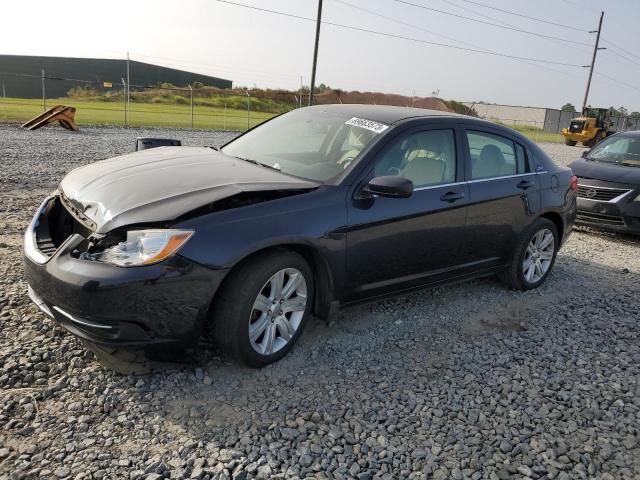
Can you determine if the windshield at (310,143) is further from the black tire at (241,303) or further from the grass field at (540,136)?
the grass field at (540,136)

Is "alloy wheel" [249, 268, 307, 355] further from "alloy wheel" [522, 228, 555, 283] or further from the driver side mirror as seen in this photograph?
"alloy wheel" [522, 228, 555, 283]

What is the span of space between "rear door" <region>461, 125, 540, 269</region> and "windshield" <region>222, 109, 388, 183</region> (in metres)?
1.06

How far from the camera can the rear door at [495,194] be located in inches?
185

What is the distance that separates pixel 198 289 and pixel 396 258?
1613mm

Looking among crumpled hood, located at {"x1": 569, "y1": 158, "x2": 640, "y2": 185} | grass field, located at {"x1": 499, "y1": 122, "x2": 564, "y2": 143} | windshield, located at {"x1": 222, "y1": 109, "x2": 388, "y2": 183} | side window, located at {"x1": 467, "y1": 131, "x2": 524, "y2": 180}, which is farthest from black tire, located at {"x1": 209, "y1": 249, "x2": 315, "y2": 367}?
grass field, located at {"x1": 499, "y1": 122, "x2": 564, "y2": 143}

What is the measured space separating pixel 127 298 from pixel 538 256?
421 centimetres

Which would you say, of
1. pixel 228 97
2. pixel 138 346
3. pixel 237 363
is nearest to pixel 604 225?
pixel 237 363

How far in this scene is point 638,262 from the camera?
7.11 m

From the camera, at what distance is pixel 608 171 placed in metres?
8.36

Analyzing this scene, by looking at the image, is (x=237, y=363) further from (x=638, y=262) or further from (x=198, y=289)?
(x=638, y=262)

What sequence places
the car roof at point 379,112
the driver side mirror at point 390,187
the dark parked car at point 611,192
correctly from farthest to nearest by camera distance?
the dark parked car at point 611,192 → the car roof at point 379,112 → the driver side mirror at point 390,187

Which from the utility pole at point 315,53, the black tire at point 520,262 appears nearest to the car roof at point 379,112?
the black tire at point 520,262

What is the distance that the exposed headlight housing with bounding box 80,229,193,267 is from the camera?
2.99 m

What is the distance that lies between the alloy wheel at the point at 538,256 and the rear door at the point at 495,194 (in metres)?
0.32
